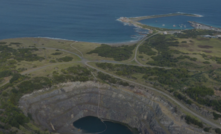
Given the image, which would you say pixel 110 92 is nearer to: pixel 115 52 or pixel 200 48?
pixel 115 52

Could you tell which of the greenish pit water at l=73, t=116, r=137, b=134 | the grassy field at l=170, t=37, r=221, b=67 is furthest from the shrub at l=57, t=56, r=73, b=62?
the grassy field at l=170, t=37, r=221, b=67

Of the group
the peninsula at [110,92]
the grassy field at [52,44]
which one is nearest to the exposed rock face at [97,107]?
the peninsula at [110,92]

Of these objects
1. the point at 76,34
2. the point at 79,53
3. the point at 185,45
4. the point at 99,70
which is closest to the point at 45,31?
the point at 76,34

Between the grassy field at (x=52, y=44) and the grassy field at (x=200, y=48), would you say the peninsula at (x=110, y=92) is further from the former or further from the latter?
the grassy field at (x=52, y=44)

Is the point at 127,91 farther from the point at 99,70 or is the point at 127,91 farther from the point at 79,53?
the point at 79,53

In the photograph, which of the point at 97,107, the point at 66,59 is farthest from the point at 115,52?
the point at 97,107

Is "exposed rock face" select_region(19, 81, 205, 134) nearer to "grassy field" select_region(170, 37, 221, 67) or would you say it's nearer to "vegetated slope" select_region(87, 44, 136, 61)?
"vegetated slope" select_region(87, 44, 136, 61)
